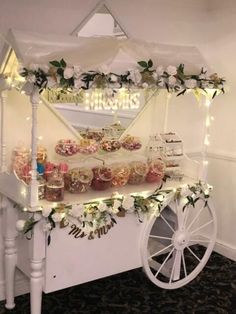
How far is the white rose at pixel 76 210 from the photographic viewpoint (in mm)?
2641

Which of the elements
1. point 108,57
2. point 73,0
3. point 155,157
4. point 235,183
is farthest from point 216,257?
point 73,0

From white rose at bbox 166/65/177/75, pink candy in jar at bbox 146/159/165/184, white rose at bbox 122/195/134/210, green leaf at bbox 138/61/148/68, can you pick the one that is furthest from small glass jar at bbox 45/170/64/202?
white rose at bbox 166/65/177/75

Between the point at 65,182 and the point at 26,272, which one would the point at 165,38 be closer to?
the point at 65,182

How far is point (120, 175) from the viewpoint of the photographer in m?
3.02

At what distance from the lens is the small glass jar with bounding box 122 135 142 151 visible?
10.7ft

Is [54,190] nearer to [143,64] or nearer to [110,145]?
Answer: [110,145]

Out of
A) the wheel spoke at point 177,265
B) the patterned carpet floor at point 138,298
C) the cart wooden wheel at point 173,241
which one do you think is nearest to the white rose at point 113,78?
the cart wooden wheel at point 173,241

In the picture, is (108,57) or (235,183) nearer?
(108,57)

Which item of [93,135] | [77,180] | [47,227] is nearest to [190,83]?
[93,135]

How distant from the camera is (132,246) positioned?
3025 mm

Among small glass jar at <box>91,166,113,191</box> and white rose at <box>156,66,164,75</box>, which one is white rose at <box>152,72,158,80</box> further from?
small glass jar at <box>91,166,113,191</box>

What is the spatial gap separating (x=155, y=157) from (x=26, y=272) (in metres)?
1.20

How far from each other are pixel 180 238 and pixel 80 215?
90cm

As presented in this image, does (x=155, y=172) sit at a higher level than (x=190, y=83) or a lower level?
lower
